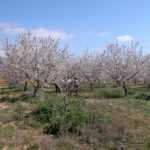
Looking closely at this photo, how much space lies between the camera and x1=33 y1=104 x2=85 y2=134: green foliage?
7.28 m

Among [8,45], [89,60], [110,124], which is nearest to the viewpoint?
[110,124]

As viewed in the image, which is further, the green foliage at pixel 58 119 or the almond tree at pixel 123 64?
the almond tree at pixel 123 64

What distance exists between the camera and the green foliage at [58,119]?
7279mm

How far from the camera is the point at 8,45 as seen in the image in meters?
17.9

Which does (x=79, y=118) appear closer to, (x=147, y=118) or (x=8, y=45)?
(x=147, y=118)

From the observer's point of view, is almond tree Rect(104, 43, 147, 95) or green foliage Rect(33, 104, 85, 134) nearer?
green foliage Rect(33, 104, 85, 134)

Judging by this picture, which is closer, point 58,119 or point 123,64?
point 58,119

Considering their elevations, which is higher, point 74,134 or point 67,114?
point 67,114

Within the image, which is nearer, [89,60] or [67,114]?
[67,114]

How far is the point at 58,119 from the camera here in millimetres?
7625

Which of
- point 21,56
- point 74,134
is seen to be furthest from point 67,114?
point 21,56

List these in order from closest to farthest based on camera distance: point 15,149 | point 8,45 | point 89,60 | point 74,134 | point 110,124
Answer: point 15,149
point 74,134
point 110,124
point 8,45
point 89,60

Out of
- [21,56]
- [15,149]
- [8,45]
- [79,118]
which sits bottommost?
[15,149]

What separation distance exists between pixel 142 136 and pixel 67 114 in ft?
9.27
